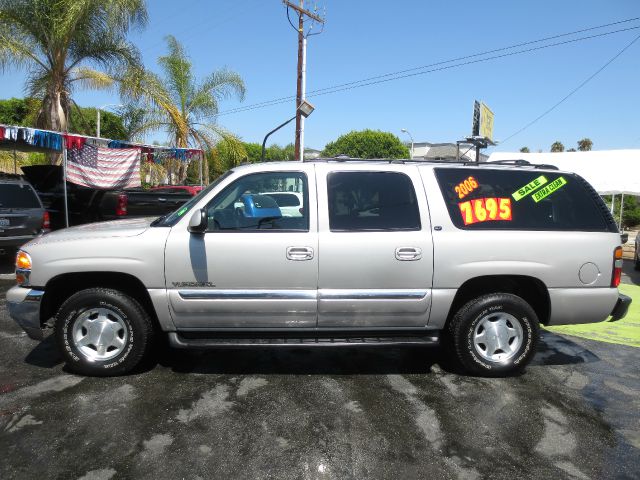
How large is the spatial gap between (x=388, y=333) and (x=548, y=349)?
7.20 ft

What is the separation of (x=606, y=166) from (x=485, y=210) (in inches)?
626

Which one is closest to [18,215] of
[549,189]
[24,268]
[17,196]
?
[17,196]

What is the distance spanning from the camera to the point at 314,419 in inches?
142

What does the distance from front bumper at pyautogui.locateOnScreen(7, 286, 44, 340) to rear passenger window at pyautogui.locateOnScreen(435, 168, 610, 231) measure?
3.46m

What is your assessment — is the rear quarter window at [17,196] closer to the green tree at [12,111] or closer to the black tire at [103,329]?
the black tire at [103,329]

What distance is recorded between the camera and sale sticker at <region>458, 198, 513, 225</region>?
4.30 metres

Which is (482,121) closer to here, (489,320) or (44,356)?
(489,320)

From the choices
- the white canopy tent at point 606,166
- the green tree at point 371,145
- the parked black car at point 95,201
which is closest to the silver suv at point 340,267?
the parked black car at point 95,201

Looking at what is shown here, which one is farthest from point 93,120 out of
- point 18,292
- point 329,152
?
point 18,292

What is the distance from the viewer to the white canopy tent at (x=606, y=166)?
660 inches

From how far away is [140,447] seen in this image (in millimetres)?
3176

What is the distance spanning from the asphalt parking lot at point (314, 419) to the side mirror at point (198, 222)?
1279mm

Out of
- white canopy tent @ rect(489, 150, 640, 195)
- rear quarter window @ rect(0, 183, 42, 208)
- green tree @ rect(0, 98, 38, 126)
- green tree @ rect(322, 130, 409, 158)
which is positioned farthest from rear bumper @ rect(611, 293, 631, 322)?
green tree @ rect(322, 130, 409, 158)

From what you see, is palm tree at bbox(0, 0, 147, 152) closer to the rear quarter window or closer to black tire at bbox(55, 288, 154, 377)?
the rear quarter window
